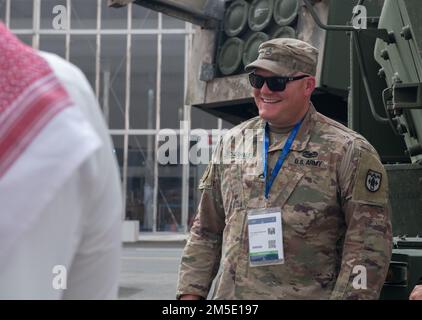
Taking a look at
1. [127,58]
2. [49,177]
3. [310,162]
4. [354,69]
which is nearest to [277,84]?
[310,162]

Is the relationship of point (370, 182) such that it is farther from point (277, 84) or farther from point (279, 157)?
point (277, 84)

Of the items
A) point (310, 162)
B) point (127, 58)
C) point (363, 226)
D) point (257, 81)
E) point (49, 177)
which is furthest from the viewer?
point (127, 58)

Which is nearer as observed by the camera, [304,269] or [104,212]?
[104,212]

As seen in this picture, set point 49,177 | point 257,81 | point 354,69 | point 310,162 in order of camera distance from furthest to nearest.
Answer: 1. point 354,69
2. point 257,81
3. point 310,162
4. point 49,177

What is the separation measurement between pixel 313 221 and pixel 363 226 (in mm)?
175

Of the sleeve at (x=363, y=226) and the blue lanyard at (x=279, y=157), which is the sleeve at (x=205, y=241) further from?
the sleeve at (x=363, y=226)

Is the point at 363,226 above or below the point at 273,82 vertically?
below

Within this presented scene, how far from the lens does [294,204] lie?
2.85 m

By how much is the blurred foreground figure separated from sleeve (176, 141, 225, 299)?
1861 mm
